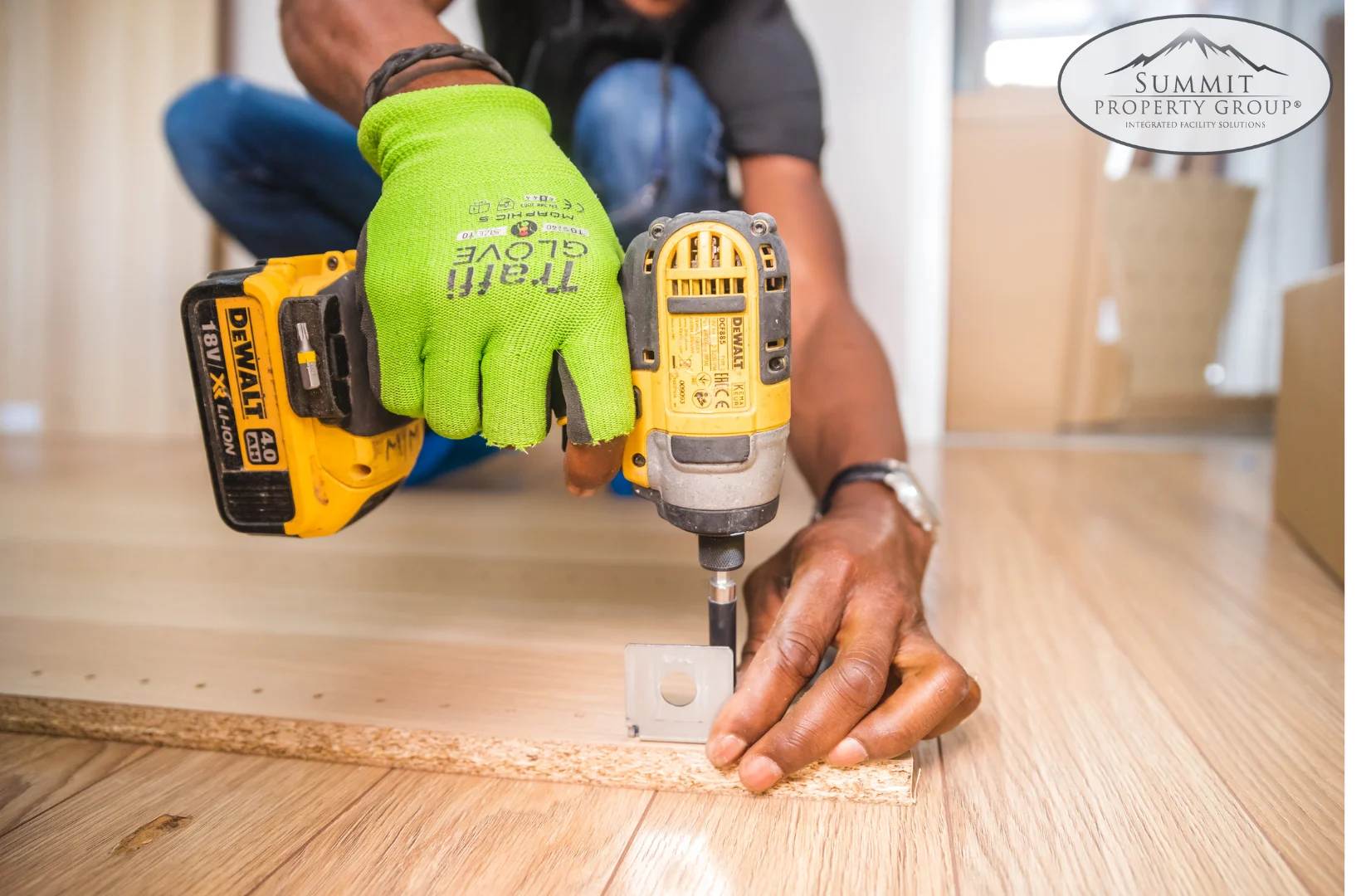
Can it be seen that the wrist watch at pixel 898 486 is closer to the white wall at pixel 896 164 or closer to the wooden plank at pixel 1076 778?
the wooden plank at pixel 1076 778

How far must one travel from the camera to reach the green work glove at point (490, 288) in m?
0.65

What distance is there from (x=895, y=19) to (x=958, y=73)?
0.55ft

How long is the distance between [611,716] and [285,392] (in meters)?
0.41

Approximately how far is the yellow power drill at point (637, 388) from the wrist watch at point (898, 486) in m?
0.31

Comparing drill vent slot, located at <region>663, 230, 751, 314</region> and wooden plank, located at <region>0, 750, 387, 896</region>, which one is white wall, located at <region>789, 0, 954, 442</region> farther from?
wooden plank, located at <region>0, 750, 387, 896</region>

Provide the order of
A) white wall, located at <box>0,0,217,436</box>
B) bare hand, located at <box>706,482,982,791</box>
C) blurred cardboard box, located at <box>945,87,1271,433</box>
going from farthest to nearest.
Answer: blurred cardboard box, located at <box>945,87,1271,433</box>, white wall, located at <box>0,0,217,436</box>, bare hand, located at <box>706,482,982,791</box>

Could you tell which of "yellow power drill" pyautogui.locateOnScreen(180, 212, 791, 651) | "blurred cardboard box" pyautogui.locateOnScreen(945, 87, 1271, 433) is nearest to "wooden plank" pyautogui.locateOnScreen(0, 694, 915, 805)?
"yellow power drill" pyautogui.locateOnScreen(180, 212, 791, 651)

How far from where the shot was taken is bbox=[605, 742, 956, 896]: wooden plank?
23.5 inches

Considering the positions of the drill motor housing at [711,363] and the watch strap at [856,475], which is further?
the watch strap at [856,475]

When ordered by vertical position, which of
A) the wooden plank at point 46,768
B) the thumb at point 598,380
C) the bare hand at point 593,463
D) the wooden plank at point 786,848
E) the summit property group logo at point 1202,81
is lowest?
the wooden plank at point 786,848

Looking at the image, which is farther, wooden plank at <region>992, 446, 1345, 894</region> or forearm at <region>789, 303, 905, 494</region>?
forearm at <region>789, 303, 905, 494</region>

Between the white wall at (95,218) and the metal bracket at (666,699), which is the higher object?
the white wall at (95,218)

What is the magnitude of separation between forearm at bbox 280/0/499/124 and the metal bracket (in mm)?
534

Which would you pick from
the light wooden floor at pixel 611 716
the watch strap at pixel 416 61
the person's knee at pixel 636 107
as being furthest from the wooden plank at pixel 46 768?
the person's knee at pixel 636 107
